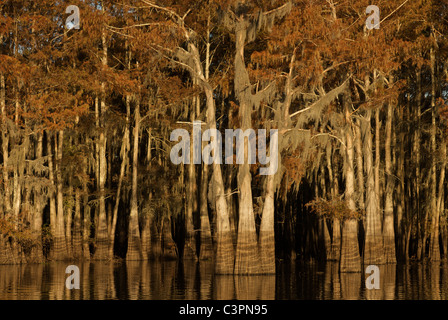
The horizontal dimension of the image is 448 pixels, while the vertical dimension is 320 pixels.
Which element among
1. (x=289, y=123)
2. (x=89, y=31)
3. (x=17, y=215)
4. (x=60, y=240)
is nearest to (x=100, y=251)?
(x=60, y=240)

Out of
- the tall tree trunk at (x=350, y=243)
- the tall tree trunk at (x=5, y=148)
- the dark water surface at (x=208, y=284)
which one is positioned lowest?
the dark water surface at (x=208, y=284)

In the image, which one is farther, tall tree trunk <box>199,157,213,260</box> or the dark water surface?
tall tree trunk <box>199,157,213,260</box>

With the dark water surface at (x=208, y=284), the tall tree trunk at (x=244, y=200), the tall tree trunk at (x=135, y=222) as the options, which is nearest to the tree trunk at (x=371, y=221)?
the dark water surface at (x=208, y=284)

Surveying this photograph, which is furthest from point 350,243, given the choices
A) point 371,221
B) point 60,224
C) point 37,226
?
point 37,226

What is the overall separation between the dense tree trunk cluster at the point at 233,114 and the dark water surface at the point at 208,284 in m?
1.47

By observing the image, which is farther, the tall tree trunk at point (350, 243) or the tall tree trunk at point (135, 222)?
the tall tree trunk at point (135, 222)

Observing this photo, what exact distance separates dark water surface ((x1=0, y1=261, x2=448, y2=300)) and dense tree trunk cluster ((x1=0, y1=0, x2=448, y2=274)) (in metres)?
1.47

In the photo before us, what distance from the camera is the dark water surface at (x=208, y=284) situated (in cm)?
2258

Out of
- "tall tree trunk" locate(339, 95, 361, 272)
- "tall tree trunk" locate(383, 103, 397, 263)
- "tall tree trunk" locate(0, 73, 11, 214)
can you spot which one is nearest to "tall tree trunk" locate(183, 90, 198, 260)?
"tall tree trunk" locate(0, 73, 11, 214)

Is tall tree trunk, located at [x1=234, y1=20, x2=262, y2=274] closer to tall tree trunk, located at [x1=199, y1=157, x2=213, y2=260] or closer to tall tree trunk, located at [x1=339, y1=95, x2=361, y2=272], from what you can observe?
tall tree trunk, located at [x1=339, y1=95, x2=361, y2=272]

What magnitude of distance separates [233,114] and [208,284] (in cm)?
1050

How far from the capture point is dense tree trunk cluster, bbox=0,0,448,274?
93.8ft

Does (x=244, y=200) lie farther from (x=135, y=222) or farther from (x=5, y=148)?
(x=135, y=222)

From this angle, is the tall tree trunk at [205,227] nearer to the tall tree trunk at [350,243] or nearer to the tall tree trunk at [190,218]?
the tall tree trunk at [190,218]
